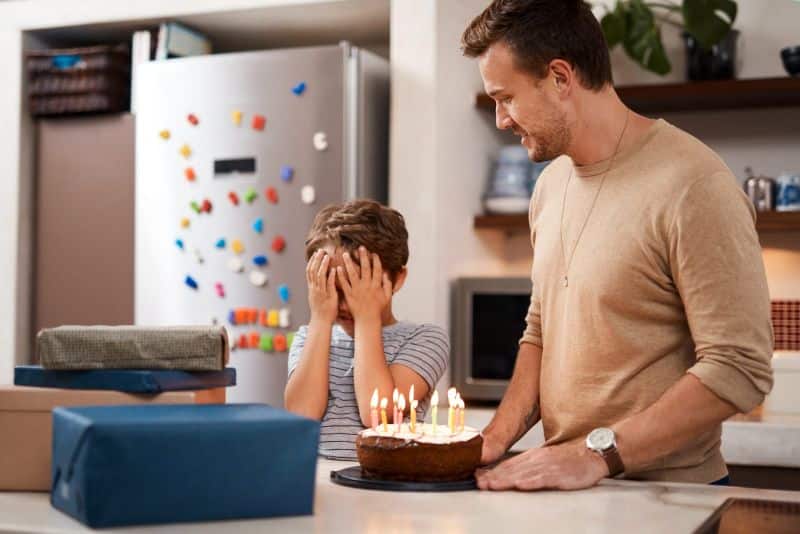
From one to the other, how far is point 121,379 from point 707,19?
8.00ft

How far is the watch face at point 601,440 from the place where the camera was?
143cm

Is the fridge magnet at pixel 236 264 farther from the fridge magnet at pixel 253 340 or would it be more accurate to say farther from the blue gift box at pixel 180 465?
the blue gift box at pixel 180 465

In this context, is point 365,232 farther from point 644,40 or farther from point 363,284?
point 644,40

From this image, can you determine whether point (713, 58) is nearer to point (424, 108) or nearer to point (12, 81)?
point (424, 108)

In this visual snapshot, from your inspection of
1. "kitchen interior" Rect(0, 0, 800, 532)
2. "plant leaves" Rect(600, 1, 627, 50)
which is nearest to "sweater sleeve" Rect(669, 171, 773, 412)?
"kitchen interior" Rect(0, 0, 800, 532)

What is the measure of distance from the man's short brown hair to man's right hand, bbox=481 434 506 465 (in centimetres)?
54

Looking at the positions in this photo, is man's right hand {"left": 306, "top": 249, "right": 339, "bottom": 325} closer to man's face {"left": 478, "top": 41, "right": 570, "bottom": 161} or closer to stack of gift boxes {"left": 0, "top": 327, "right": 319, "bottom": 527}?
man's face {"left": 478, "top": 41, "right": 570, "bottom": 161}

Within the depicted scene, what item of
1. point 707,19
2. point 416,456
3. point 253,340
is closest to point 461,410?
point 416,456

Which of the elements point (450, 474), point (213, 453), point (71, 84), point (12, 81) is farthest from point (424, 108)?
point (213, 453)

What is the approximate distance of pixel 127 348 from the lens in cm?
130

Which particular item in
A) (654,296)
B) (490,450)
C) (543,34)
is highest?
(543,34)

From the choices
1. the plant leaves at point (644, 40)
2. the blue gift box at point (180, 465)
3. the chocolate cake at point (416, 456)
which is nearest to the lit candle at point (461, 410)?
the chocolate cake at point (416, 456)

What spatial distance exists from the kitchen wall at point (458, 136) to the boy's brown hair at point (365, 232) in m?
1.35

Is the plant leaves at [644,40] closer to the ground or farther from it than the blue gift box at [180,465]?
farther from it
